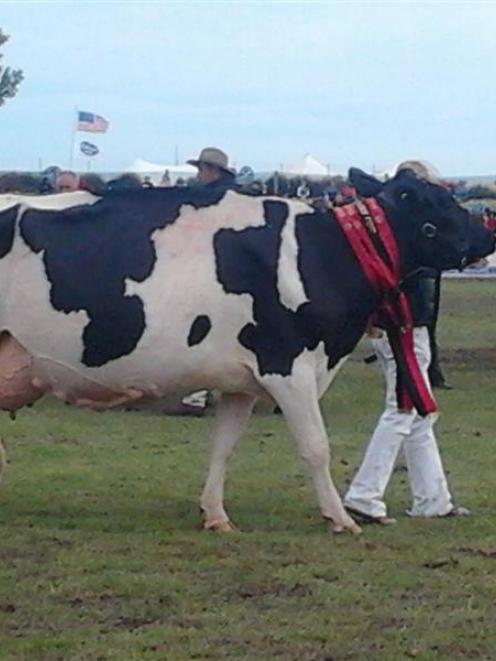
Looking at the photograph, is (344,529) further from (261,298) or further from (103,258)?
(103,258)

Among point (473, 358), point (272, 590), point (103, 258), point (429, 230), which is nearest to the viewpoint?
point (272, 590)

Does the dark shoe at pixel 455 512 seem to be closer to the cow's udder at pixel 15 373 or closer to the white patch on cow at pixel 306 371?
the white patch on cow at pixel 306 371

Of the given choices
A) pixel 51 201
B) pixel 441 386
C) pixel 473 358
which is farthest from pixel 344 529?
pixel 473 358

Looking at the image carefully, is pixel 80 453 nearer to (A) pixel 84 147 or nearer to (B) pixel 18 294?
(B) pixel 18 294

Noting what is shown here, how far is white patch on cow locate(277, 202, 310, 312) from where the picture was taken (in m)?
10.9

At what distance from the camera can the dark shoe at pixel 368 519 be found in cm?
1138

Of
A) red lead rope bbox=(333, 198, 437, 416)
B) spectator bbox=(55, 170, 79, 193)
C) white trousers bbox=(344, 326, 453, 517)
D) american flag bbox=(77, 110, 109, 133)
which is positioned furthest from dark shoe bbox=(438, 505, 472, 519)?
american flag bbox=(77, 110, 109, 133)

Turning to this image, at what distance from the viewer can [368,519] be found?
11430 millimetres

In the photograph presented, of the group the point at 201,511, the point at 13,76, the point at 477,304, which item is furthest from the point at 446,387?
the point at 13,76

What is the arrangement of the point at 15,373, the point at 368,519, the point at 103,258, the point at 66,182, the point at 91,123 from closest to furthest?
1. the point at 103,258
2. the point at 15,373
3. the point at 368,519
4. the point at 66,182
5. the point at 91,123

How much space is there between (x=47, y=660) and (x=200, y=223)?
3.84 m

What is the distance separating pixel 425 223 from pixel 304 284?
0.85m

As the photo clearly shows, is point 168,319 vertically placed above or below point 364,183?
below

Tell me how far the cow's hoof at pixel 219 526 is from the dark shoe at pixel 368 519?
0.79 meters
